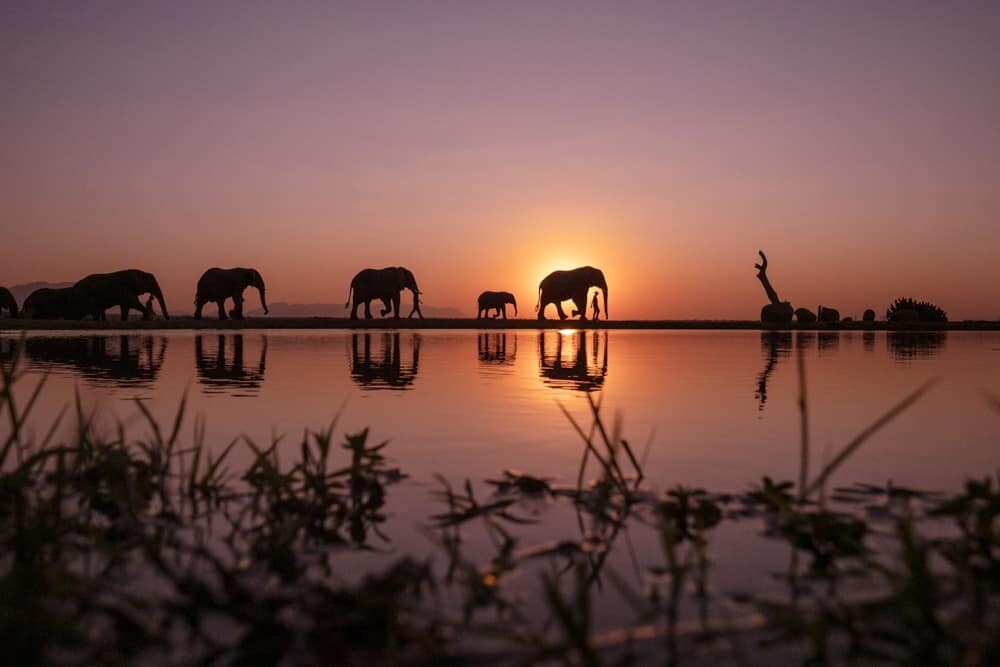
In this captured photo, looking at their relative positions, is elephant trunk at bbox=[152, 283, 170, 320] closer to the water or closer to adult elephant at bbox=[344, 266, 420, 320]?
adult elephant at bbox=[344, 266, 420, 320]

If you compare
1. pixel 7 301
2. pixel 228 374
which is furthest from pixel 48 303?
pixel 228 374

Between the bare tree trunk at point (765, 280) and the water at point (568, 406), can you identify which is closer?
the water at point (568, 406)

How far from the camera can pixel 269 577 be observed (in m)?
2.17

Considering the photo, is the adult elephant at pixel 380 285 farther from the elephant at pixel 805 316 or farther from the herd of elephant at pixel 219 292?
the elephant at pixel 805 316

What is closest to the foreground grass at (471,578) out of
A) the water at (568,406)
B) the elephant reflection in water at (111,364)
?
the water at (568,406)

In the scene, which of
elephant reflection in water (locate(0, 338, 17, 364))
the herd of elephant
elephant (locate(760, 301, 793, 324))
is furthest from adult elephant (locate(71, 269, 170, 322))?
elephant (locate(760, 301, 793, 324))

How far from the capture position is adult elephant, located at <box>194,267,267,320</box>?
34.3 meters

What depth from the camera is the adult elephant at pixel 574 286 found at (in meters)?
41.6

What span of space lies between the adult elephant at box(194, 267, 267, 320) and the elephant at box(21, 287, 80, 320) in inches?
247

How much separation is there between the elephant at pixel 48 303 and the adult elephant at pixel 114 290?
387 cm

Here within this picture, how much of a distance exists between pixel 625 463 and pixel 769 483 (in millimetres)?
1214

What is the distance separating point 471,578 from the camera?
2.01 meters

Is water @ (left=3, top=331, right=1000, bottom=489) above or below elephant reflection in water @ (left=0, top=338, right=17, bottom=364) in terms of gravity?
below

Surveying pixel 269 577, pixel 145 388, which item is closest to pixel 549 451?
pixel 269 577
